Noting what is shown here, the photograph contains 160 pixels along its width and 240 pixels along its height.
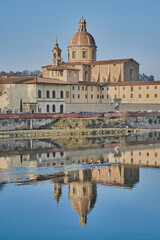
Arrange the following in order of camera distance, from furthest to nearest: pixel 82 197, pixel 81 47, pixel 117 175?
pixel 81 47
pixel 117 175
pixel 82 197

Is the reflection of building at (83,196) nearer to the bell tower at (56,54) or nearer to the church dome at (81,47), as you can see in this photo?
the bell tower at (56,54)

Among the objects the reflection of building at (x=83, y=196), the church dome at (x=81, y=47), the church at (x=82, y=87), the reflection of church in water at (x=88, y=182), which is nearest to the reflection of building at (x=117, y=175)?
the reflection of church in water at (x=88, y=182)

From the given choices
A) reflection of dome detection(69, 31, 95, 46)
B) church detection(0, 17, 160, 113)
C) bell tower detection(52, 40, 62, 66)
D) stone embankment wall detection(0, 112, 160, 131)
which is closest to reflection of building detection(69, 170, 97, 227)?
stone embankment wall detection(0, 112, 160, 131)

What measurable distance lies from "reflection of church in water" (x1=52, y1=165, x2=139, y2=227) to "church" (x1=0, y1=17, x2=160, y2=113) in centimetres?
4691

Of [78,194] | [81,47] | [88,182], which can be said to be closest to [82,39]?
[81,47]

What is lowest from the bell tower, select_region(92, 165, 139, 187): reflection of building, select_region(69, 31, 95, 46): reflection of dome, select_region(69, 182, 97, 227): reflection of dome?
select_region(69, 182, 97, 227): reflection of dome

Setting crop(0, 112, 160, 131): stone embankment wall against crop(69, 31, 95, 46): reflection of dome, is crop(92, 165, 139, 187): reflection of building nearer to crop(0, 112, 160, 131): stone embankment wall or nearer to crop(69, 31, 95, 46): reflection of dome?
crop(0, 112, 160, 131): stone embankment wall

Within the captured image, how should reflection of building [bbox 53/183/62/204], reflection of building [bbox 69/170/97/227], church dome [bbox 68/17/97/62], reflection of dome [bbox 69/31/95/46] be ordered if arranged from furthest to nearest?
reflection of dome [bbox 69/31/95/46], church dome [bbox 68/17/97/62], reflection of building [bbox 53/183/62/204], reflection of building [bbox 69/170/97/227]

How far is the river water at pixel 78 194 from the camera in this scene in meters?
28.2

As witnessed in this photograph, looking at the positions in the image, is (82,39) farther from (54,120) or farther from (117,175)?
(117,175)

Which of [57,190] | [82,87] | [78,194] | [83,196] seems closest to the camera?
[83,196]

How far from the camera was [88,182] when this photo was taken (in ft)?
132

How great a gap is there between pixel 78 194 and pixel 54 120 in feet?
163

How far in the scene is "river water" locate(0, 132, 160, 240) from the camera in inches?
1112
